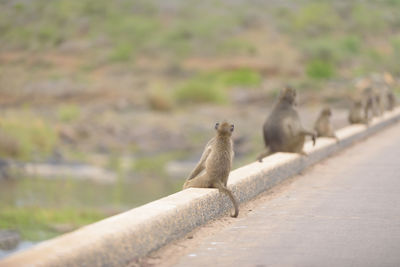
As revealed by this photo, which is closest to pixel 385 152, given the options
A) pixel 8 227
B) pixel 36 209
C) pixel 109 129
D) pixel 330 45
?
pixel 8 227

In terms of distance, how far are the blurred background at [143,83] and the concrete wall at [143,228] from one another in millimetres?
7226

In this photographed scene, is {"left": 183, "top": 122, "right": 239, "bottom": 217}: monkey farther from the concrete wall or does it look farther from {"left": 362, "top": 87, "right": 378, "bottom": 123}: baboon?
{"left": 362, "top": 87, "right": 378, "bottom": 123}: baboon

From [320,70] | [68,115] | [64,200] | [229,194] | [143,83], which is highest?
[143,83]

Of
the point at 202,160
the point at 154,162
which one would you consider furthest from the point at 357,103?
the point at 154,162

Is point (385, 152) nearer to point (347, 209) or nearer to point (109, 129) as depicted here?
point (347, 209)

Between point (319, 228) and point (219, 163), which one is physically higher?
point (219, 163)

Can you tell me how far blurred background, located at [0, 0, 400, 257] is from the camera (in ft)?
95.3

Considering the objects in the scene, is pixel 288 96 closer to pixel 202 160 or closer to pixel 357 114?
pixel 202 160

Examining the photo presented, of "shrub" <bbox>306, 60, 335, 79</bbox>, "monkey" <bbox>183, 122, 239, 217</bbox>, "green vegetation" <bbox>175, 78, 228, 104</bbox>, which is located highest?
"shrub" <bbox>306, 60, 335, 79</bbox>

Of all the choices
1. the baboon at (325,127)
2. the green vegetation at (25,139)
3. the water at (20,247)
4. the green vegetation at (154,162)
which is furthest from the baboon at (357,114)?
the green vegetation at (25,139)

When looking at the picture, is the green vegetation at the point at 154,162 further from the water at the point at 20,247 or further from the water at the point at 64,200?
the water at the point at 20,247

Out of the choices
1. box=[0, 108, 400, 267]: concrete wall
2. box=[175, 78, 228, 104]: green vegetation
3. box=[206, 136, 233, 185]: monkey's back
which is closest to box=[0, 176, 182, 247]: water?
box=[0, 108, 400, 267]: concrete wall

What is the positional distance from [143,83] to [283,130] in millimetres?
54164

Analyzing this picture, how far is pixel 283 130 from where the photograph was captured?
12.5 m
